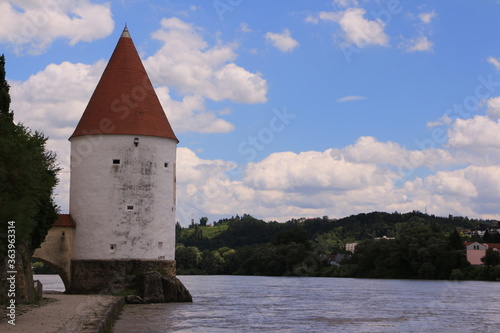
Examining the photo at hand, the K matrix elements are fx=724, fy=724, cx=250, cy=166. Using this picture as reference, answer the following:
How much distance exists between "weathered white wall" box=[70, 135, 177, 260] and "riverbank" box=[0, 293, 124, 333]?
5797 millimetres

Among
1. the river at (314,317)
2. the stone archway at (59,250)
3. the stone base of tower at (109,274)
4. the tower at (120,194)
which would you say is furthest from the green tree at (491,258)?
the stone archway at (59,250)

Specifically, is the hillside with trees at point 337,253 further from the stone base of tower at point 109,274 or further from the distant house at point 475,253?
the stone base of tower at point 109,274

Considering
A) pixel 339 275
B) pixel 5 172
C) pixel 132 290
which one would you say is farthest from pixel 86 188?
pixel 339 275

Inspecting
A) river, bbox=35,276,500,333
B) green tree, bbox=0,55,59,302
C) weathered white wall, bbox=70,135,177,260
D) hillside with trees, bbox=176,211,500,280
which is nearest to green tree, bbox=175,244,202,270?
hillside with trees, bbox=176,211,500,280

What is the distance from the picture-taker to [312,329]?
2288cm

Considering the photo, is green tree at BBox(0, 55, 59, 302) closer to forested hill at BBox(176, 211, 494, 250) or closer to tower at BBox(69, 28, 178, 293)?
tower at BBox(69, 28, 178, 293)

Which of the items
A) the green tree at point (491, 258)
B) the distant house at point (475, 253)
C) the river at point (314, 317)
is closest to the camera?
the river at point (314, 317)

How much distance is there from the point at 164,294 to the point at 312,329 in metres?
10.7

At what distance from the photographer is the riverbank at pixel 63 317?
52.5 feet

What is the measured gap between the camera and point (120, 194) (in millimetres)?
31969

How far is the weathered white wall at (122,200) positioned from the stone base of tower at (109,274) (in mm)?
307

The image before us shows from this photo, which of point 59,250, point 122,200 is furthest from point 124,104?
point 59,250

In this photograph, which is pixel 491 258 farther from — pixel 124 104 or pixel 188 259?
pixel 124 104

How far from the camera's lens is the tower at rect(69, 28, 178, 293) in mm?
31844
